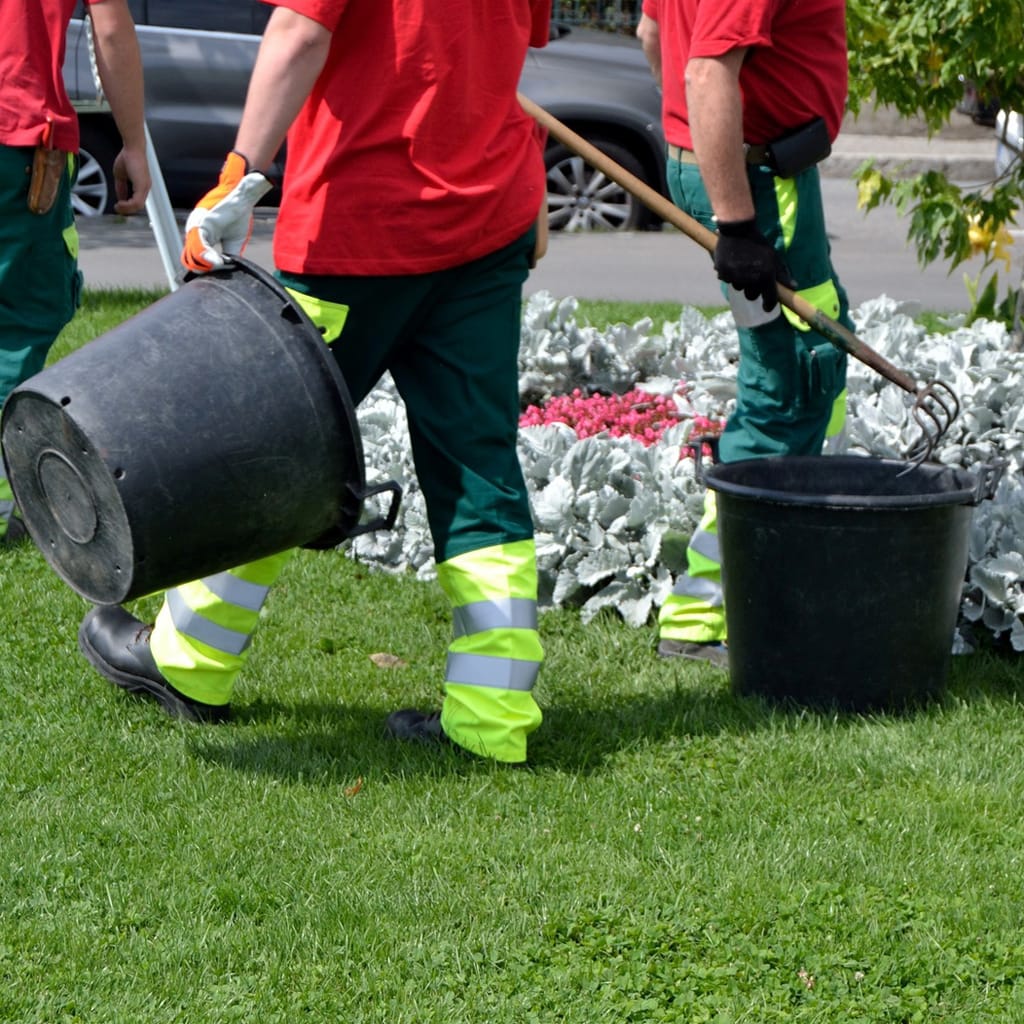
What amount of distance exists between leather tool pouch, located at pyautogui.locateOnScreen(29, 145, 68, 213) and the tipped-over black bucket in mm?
2099

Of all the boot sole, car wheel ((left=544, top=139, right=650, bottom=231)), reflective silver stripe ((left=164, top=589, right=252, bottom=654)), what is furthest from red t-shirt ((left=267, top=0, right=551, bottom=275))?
car wheel ((left=544, top=139, right=650, bottom=231))

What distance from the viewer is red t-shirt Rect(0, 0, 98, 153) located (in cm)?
473

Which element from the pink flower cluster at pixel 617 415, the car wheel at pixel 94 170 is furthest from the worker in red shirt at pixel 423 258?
the car wheel at pixel 94 170

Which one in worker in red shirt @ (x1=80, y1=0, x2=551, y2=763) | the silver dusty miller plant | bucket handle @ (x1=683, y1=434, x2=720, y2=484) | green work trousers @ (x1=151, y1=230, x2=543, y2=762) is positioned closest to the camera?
worker in red shirt @ (x1=80, y1=0, x2=551, y2=763)

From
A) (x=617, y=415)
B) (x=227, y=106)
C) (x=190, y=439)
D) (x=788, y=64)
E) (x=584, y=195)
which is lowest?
(x=584, y=195)

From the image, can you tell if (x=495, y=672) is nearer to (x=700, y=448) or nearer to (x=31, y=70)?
(x=700, y=448)

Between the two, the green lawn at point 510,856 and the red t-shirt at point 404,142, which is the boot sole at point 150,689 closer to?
the green lawn at point 510,856

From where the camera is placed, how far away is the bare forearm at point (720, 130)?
3809 mm

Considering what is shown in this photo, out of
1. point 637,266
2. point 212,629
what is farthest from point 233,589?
point 637,266

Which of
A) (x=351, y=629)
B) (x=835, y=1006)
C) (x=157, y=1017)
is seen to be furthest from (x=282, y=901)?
(x=351, y=629)

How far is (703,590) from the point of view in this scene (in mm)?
4453

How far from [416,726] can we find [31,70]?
7.55ft

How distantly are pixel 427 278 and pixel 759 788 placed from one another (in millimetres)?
1275

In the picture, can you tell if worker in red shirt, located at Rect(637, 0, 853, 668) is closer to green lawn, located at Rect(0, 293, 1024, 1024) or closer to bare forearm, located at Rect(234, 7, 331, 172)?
green lawn, located at Rect(0, 293, 1024, 1024)
